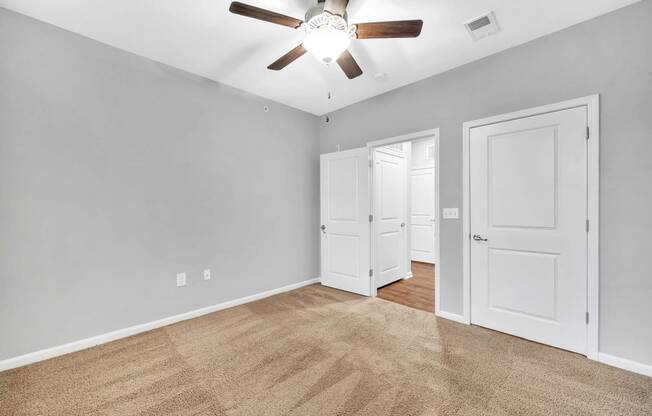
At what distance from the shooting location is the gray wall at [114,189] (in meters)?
2.12

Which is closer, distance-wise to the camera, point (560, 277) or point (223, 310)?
point (560, 277)

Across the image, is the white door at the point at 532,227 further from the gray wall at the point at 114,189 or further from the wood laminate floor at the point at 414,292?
the gray wall at the point at 114,189

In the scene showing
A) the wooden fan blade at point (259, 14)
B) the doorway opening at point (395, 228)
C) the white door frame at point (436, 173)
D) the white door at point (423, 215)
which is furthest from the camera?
the white door at point (423, 215)

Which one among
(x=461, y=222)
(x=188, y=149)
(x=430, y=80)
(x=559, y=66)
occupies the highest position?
(x=430, y=80)

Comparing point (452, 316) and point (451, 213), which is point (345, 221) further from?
point (452, 316)

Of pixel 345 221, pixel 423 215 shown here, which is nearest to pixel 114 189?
pixel 345 221

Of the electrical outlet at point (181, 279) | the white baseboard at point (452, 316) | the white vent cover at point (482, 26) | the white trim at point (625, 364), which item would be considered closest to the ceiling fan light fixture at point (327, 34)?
the white vent cover at point (482, 26)

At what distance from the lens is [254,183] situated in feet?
11.7

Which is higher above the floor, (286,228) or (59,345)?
(286,228)

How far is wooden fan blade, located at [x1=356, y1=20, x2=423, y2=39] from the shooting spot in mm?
1755

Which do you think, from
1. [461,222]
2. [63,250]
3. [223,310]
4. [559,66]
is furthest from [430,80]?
[63,250]

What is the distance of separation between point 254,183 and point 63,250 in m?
1.93

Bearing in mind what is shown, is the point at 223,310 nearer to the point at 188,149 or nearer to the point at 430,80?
the point at 188,149

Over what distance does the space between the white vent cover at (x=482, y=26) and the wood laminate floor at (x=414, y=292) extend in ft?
9.23
